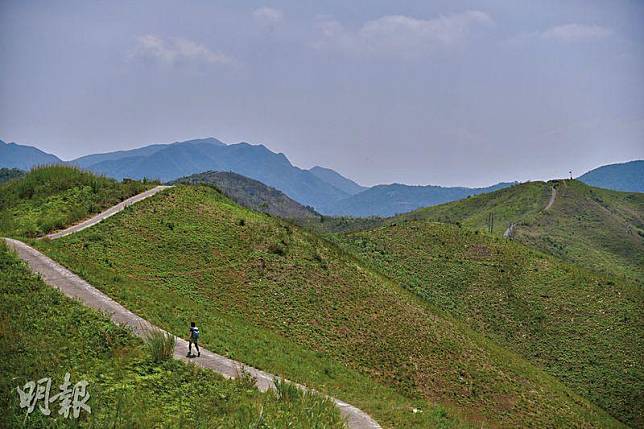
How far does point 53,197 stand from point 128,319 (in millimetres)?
20650

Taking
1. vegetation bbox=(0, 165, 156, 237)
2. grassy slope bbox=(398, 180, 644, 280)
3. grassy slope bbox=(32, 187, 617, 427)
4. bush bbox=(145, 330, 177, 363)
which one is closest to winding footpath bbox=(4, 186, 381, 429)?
grassy slope bbox=(32, 187, 617, 427)

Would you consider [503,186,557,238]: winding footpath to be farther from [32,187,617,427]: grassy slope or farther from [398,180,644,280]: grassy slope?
[32,187,617,427]: grassy slope

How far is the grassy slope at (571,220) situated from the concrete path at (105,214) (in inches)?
2129

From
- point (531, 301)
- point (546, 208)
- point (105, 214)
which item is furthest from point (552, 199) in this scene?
point (105, 214)

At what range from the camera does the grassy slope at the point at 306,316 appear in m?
18.5

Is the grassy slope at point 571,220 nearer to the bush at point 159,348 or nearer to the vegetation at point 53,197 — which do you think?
the vegetation at point 53,197

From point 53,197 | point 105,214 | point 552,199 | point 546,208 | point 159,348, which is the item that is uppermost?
point 552,199

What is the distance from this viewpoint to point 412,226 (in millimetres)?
51969

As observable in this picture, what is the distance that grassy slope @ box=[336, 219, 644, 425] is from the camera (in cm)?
3059

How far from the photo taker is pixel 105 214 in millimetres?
30047

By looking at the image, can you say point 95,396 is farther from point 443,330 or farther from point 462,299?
point 462,299

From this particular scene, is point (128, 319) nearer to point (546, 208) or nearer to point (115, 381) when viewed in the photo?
point (115, 381)

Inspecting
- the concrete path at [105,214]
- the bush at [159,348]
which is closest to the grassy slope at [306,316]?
the concrete path at [105,214]

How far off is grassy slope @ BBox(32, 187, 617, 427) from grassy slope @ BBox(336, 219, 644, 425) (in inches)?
148
